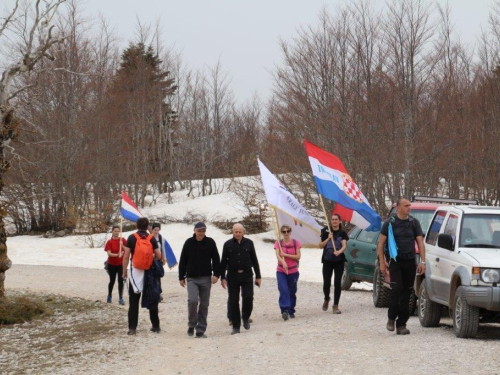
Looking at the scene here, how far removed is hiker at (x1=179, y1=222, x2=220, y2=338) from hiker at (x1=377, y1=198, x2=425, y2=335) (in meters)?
2.92

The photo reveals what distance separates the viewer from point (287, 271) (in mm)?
15516

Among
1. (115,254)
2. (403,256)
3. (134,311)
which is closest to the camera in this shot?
(403,256)

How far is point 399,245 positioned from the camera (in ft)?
40.1

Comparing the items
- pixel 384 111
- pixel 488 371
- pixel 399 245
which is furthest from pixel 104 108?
pixel 488 371

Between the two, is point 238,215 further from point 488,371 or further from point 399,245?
point 488,371

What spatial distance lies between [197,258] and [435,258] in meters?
3.70

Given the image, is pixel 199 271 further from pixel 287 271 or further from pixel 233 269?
pixel 287 271

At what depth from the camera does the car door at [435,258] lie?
12.6 m

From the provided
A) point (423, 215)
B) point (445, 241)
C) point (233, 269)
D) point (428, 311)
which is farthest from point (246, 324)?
point (423, 215)

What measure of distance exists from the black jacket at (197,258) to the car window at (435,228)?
11.2 feet

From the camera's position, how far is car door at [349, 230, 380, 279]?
Result: 19.9m

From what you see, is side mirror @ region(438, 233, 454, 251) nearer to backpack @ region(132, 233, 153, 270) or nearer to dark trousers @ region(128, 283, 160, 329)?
backpack @ region(132, 233, 153, 270)

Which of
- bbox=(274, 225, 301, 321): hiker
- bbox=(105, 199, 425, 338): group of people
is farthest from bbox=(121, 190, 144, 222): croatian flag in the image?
bbox=(105, 199, 425, 338): group of people

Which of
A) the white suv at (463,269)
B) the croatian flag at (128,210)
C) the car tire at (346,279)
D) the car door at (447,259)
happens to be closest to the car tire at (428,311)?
the white suv at (463,269)
